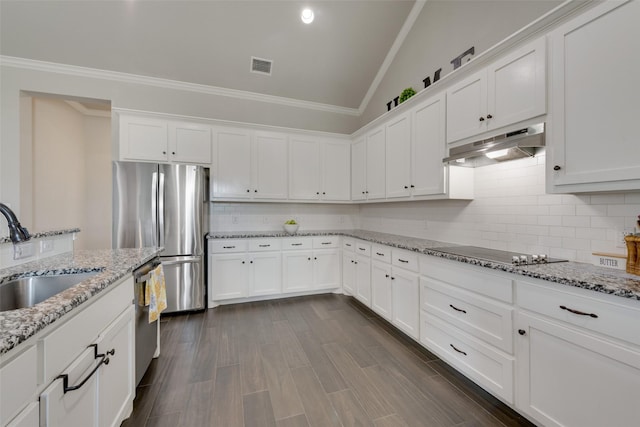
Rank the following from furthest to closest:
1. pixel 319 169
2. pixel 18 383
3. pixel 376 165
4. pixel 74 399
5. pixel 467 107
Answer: pixel 319 169 → pixel 376 165 → pixel 467 107 → pixel 74 399 → pixel 18 383

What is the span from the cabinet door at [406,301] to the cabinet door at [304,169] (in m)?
1.95

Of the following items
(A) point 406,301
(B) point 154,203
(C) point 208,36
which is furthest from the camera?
(C) point 208,36

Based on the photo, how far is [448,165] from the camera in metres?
2.44

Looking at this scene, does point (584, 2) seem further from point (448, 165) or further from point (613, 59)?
point (448, 165)

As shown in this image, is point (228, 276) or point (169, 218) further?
point (228, 276)

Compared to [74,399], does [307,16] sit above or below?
above

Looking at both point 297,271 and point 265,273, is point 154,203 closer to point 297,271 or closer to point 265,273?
point 265,273

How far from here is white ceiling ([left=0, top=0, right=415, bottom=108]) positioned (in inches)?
113

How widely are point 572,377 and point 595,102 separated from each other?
1.47 metres

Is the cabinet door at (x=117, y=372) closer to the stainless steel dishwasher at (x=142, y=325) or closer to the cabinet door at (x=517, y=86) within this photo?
the stainless steel dishwasher at (x=142, y=325)

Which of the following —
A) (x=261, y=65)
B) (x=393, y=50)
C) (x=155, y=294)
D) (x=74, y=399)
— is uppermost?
(x=393, y=50)

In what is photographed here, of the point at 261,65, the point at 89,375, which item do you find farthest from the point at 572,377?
the point at 261,65

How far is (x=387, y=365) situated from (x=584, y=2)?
2712 millimetres

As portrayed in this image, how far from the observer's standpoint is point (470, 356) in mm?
1867
